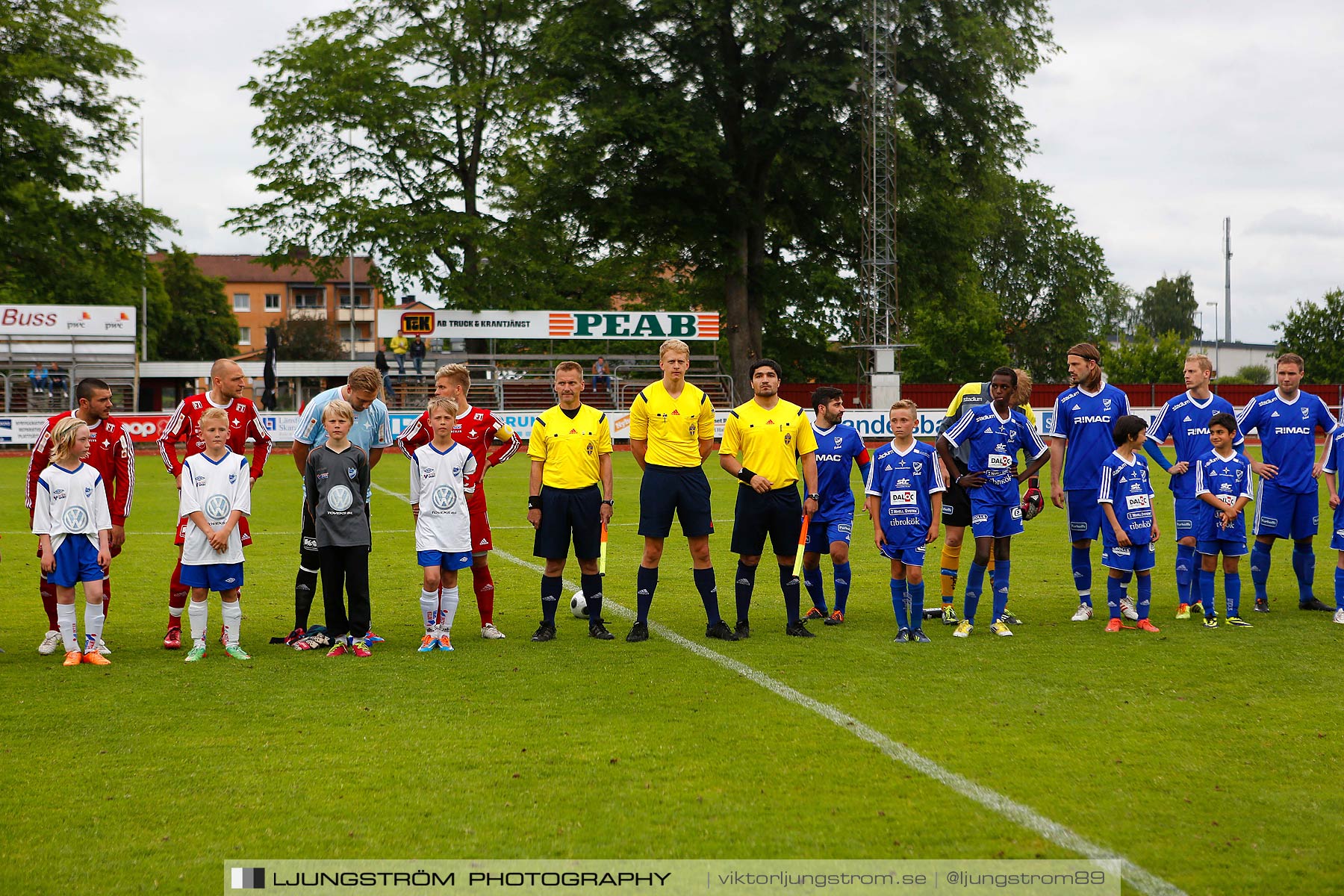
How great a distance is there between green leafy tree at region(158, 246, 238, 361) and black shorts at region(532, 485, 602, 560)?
258 feet

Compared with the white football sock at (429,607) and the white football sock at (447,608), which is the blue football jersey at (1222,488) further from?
the white football sock at (429,607)

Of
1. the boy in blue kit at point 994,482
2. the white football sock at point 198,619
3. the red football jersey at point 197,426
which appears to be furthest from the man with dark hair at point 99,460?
the boy in blue kit at point 994,482

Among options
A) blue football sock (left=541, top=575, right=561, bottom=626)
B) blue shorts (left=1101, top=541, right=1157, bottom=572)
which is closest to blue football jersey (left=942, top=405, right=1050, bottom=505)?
blue shorts (left=1101, top=541, right=1157, bottom=572)

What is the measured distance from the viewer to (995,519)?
853cm

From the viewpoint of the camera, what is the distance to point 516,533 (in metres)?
15.8

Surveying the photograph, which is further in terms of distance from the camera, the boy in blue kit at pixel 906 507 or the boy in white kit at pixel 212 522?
the boy in blue kit at pixel 906 507

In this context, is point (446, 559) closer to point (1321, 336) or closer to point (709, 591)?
point (709, 591)

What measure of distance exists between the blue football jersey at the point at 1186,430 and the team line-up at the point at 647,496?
0.17 ft

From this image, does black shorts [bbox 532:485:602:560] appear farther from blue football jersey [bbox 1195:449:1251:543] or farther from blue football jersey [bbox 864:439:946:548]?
blue football jersey [bbox 1195:449:1251:543]

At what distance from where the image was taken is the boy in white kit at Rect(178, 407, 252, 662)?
24.6ft

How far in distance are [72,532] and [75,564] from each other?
0.20m

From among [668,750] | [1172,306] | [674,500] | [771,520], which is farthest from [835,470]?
[1172,306]

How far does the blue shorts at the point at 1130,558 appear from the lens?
8578 millimetres

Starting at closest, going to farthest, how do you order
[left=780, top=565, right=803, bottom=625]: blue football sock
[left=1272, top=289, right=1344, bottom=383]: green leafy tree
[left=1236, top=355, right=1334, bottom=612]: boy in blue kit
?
[left=780, top=565, right=803, bottom=625]: blue football sock
[left=1236, top=355, right=1334, bottom=612]: boy in blue kit
[left=1272, top=289, right=1344, bottom=383]: green leafy tree
